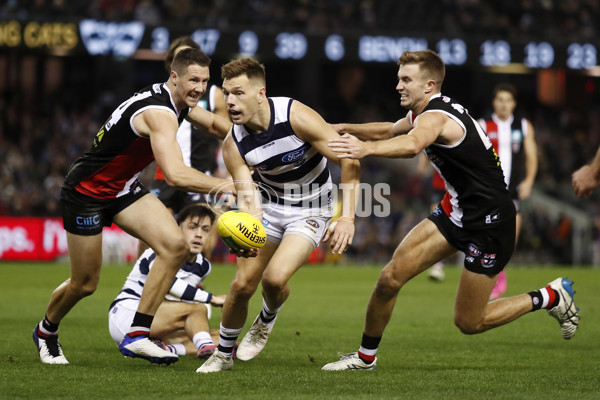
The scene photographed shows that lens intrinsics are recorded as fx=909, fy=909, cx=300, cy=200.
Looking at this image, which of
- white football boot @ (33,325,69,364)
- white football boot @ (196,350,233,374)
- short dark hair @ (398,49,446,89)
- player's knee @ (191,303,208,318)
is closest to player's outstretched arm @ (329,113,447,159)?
short dark hair @ (398,49,446,89)

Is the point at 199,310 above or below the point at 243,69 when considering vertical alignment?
below

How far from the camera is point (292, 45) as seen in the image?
22.5m

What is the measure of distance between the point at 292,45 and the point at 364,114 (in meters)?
6.13

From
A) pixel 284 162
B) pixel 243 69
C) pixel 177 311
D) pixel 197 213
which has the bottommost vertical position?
pixel 177 311

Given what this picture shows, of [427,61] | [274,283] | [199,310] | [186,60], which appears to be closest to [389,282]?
[274,283]

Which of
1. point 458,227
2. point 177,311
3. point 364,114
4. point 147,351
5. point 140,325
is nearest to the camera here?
point 147,351

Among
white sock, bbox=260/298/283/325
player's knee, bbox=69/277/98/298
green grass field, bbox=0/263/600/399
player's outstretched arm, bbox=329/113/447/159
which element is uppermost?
player's outstretched arm, bbox=329/113/447/159

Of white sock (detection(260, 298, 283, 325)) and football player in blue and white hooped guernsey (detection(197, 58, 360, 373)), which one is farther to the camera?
white sock (detection(260, 298, 283, 325))

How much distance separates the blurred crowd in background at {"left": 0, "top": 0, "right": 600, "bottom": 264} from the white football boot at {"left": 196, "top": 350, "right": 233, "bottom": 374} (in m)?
14.1

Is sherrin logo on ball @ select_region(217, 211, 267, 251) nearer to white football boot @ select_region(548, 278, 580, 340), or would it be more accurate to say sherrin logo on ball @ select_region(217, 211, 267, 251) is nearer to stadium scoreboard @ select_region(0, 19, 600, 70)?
white football boot @ select_region(548, 278, 580, 340)

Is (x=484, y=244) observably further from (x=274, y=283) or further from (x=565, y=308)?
(x=274, y=283)

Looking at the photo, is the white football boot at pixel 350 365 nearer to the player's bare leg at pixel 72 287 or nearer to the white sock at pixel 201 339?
the white sock at pixel 201 339

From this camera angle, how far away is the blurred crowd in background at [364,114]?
22250 mm

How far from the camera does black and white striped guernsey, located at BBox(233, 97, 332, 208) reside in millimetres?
6805
